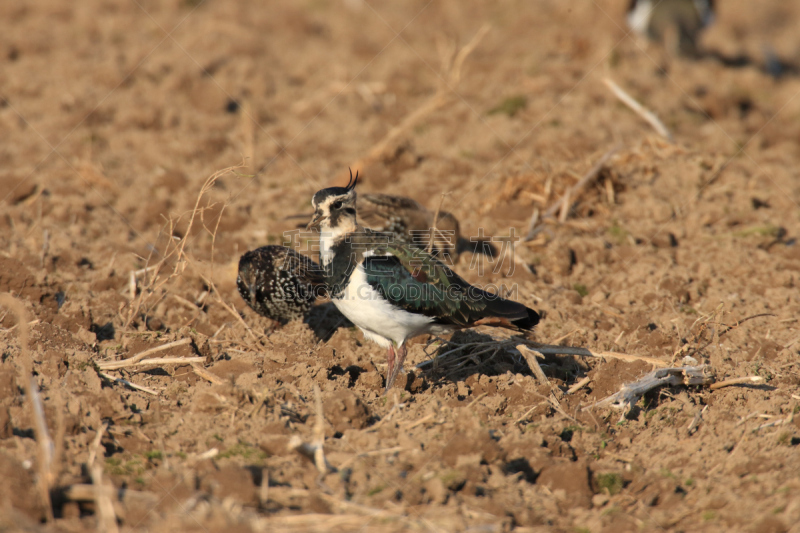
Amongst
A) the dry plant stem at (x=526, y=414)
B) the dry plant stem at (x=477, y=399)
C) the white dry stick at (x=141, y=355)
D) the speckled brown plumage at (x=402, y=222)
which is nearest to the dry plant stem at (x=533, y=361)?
the dry plant stem at (x=526, y=414)

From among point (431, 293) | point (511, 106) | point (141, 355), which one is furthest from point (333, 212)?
point (511, 106)

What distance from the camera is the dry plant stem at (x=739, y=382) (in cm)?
490

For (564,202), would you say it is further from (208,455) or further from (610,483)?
(208,455)

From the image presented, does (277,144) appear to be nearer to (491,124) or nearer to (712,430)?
(491,124)

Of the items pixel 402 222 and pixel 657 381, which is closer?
pixel 657 381

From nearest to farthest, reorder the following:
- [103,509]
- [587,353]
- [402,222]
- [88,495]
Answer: [103,509] < [88,495] < [587,353] < [402,222]

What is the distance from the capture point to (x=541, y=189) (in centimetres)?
827

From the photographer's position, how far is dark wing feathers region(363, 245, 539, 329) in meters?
5.14

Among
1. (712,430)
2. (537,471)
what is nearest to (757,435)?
(712,430)

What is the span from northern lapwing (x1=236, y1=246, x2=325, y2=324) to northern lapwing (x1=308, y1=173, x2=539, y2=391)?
2.74 feet

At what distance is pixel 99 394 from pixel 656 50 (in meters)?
12.2

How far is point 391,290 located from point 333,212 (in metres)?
0.81

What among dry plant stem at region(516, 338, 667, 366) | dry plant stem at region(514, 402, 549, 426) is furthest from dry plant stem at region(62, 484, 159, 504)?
dry plant stem at region(516, 338, 667, 366)

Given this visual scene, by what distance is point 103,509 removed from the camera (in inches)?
127
